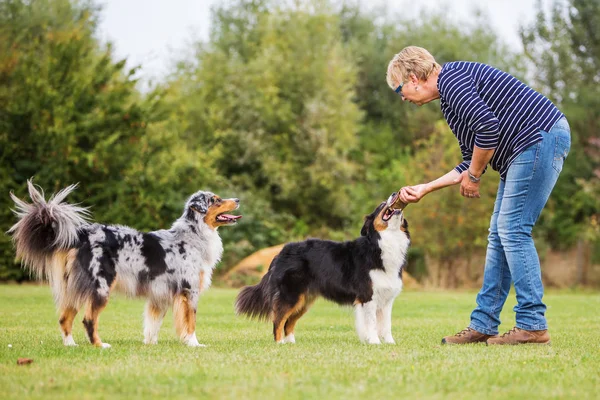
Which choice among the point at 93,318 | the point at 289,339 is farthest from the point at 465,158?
the point at 93,318

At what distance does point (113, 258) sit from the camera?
649 cm

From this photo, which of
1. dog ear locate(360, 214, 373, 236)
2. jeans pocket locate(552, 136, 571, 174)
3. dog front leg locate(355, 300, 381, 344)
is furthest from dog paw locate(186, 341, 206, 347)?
jeans pocket locate(552, 136, 571, 174)

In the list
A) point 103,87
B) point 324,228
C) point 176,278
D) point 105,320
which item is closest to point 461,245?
point 324,228

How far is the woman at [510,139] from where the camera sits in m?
5.77

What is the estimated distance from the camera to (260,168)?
27719 mm

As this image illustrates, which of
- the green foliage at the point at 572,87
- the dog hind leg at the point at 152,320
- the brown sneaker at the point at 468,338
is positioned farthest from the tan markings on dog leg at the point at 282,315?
the green foliage at the point at 572,87

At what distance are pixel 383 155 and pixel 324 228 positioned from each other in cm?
536

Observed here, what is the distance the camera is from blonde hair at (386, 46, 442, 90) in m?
5.91

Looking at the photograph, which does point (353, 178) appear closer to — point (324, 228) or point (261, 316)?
point (324, 228)

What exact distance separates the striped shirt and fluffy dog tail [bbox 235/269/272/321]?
2.57 metres

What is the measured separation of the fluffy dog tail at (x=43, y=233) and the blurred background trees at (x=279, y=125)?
43.7 feet

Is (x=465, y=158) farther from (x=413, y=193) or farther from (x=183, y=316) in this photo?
(x=183, y=316)

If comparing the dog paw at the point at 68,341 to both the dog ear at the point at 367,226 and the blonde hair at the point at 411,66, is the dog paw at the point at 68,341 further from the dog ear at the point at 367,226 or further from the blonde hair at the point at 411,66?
the blonde hair at the point at 411,66

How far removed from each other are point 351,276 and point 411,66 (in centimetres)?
210
